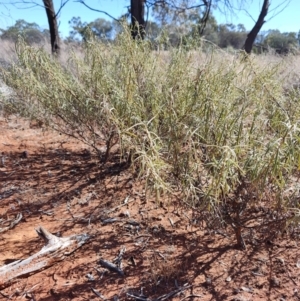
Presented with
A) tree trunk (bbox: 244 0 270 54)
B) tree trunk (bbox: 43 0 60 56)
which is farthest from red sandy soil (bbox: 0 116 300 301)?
tree trunk (bbox: 244 0 270 54)

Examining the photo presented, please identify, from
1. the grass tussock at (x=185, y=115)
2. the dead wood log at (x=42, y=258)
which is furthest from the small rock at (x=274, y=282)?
the dead wood log at (x=42, y=258)

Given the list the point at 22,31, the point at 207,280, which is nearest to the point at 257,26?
the point at 22,31

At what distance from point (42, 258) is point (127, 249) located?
58 cm

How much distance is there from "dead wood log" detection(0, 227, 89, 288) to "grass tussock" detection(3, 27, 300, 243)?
2.34 ft

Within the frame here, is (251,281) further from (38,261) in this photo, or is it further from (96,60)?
(96,60)

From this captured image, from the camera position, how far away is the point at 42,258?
2.20 m

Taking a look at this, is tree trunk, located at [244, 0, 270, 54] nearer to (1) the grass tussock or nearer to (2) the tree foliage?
(2) the tree foliage

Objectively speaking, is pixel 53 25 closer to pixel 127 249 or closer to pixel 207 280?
pixel 127 249

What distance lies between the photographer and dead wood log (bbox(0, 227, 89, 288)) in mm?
2115

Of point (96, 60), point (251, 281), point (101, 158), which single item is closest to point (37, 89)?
point (96, 60)

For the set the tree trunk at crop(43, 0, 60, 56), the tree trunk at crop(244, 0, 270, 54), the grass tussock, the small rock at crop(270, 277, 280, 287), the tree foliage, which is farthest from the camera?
the tree trunk at crop(244, 0, 270, 54)

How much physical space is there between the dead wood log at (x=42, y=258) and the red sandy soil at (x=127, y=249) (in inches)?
2.3

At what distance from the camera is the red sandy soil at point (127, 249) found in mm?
2082

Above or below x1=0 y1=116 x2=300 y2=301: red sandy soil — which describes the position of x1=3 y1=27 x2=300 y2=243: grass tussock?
above
